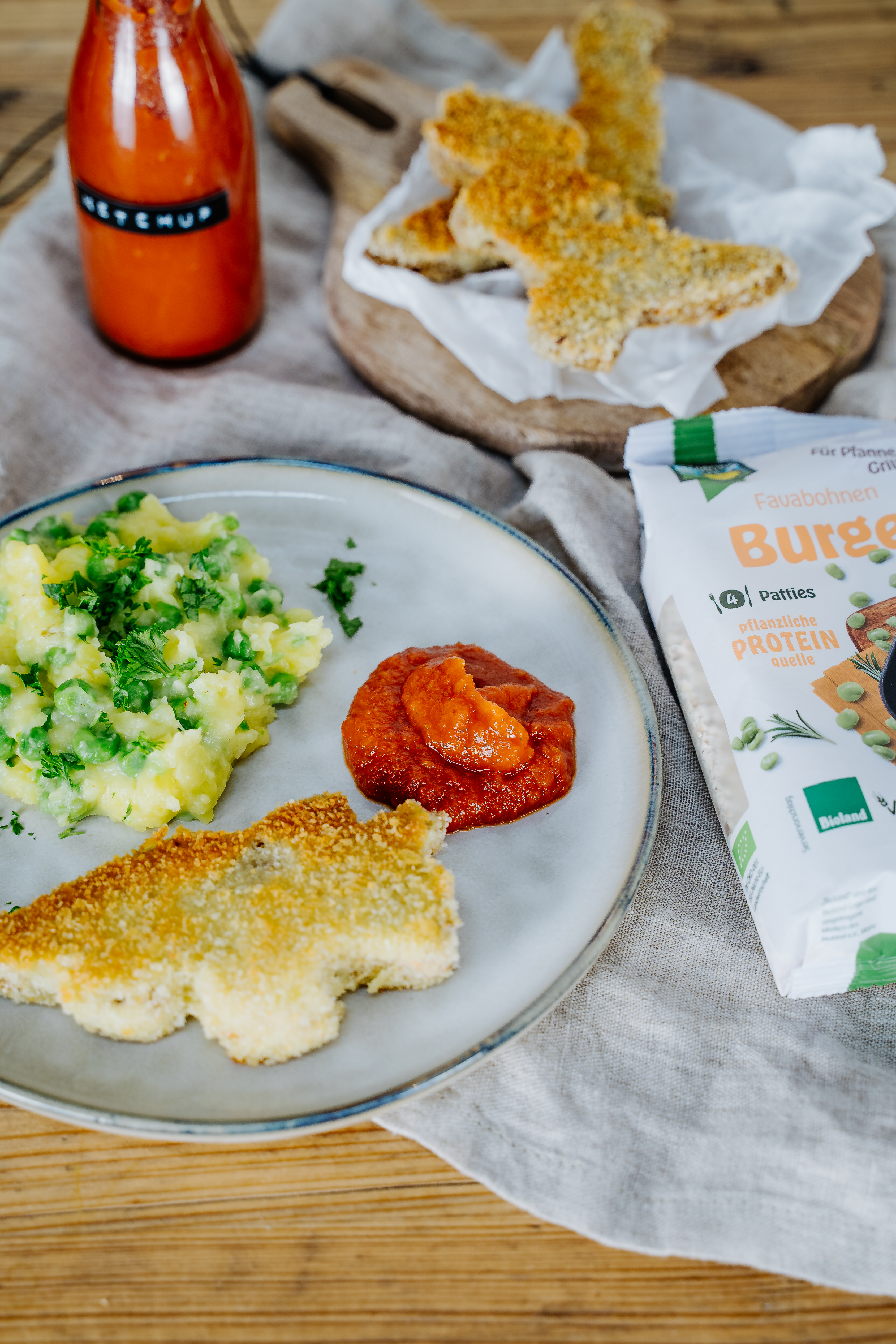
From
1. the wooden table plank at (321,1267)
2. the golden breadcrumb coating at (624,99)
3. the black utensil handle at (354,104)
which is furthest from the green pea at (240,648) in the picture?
the black utensil handle at (354,104)

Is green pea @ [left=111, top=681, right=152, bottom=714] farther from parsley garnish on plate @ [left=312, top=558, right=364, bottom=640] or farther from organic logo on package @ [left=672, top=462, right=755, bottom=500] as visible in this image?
organic logo on package @ [left=672, top=462, right=755, bottom=500]

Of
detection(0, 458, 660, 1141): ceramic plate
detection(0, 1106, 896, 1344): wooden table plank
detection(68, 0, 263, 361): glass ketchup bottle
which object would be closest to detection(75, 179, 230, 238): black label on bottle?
detection(68, 0, 263, 361): glass ketchup bottle

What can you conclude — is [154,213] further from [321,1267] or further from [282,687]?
[321,1267]

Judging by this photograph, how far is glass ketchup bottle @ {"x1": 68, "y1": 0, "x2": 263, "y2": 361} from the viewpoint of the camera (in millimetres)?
2490

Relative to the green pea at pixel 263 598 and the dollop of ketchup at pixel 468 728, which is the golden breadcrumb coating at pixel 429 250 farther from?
the dollop of ketchup at pixel 468 728

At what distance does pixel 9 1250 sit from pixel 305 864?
0.76 meters

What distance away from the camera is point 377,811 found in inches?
83.7

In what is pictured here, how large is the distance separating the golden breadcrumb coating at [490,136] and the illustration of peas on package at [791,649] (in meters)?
1.06

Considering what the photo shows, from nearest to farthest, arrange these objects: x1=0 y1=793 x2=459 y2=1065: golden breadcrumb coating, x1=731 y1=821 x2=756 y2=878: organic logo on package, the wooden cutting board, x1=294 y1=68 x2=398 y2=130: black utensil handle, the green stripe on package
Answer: x1=0 y1=793 x2=459 y2=1065: golden breadcrumb coating → x1=731 y1=821 x2=756 y2=878: organic logo on package → the green stripe on package → the wooden cutting board → x1=294 y1=68 x2=398 y2=130: black utensil handle

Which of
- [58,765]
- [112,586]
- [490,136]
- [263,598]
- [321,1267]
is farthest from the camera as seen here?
[490,136]

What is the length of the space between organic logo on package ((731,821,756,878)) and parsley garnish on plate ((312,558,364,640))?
96 centimetres

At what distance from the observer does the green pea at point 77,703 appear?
6.55 ft

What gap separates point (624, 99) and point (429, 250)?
975mm

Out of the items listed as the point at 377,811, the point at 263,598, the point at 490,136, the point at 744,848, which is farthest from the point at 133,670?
the point at 490,136
